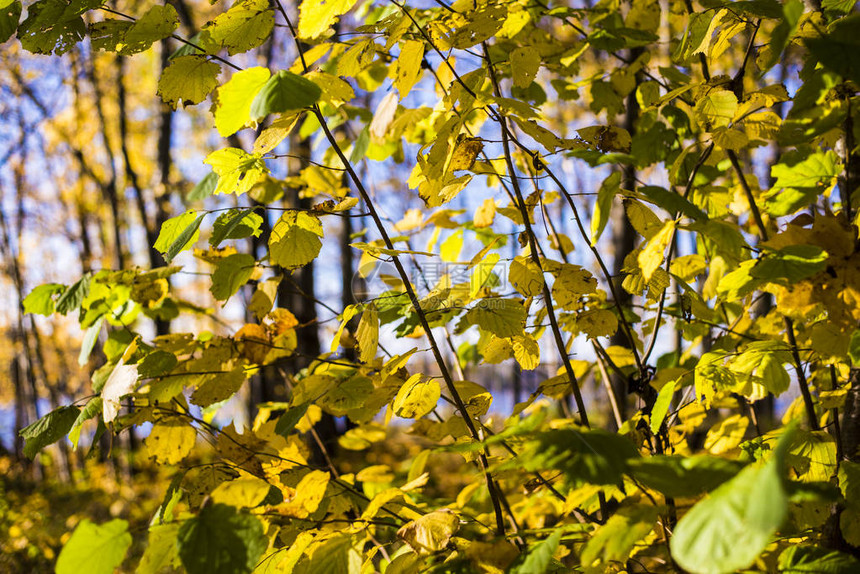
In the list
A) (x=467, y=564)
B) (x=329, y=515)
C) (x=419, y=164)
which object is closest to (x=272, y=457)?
(x=329, y=515)

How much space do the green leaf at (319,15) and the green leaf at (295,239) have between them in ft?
1.03

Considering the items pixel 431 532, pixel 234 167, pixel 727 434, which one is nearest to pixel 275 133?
→ pixel 234 167

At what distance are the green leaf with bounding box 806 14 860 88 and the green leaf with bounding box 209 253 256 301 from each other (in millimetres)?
957

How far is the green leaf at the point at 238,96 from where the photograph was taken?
0.86m

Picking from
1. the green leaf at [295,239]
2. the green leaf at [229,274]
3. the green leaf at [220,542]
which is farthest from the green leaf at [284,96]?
the green leaf at [220,542]

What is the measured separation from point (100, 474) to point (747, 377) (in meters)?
10.6

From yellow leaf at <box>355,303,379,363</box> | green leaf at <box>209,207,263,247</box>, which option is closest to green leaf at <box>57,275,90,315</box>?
green leaf at <box>209,207,263,247</box>

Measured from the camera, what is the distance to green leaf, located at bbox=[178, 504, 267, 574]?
2.16 ft

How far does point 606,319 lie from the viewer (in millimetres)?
1184

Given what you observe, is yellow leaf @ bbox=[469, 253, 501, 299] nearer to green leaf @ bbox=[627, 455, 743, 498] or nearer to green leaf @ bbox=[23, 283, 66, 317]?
green leaf @ bbox=[627, 455, 743, 498]

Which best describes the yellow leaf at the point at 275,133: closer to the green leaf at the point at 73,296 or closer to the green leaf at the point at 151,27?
the green leaf at the point at 151,27

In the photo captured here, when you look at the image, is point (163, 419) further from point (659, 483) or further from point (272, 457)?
point (659, 483)

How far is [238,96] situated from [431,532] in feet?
2.56

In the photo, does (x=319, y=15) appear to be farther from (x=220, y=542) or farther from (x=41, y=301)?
(x=41, y=301)
